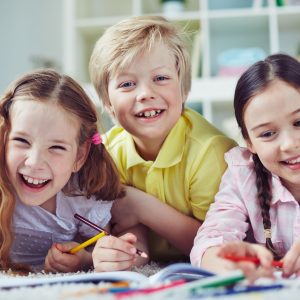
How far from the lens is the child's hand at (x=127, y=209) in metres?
1.17

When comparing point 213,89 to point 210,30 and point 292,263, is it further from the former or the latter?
point 292,263

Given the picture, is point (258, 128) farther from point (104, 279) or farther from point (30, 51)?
point (30, 51)

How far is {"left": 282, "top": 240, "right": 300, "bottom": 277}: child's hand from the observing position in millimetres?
760

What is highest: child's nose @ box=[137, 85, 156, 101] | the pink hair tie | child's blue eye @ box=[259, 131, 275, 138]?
child's nose @ box=[137, 85, 156, 101]

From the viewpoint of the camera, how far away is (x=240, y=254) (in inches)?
28.7

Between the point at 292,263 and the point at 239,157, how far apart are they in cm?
36

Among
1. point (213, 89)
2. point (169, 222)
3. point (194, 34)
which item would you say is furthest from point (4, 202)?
point (194, 34)

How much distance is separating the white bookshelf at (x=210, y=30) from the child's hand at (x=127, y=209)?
1.52 meters

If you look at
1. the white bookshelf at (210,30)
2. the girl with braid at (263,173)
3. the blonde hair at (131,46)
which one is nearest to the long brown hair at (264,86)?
the girl with braid at (263,173)

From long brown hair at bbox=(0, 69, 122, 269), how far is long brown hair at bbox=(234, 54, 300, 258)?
1.02 ft

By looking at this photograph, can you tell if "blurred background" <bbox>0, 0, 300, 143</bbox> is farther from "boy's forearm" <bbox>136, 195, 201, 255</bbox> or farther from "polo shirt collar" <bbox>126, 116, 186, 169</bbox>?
"boy's forearm" <bbox>136, 195, 201, 255</bbox>

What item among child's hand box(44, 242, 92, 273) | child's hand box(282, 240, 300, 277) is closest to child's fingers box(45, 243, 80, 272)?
child's hand box(44, 242, 92, 273)

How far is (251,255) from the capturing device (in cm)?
74

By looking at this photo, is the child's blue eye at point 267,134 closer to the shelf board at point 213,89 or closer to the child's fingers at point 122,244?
the child's fingers at point 122,244
